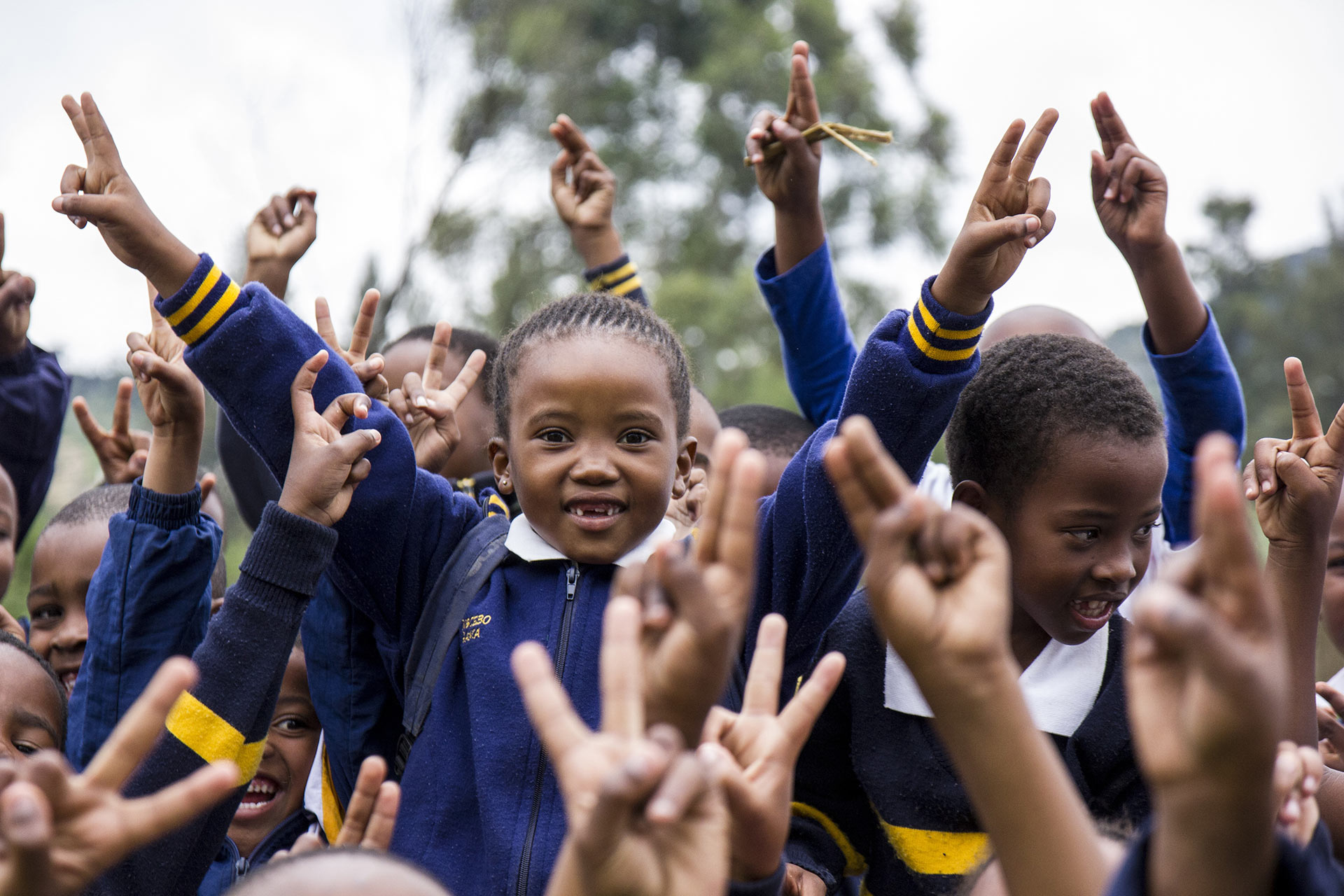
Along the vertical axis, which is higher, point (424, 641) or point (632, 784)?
point (424, 641)

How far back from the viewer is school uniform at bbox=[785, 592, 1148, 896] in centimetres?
205

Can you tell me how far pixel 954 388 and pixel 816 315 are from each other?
44.9 inches

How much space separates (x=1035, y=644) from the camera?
7.30 ft

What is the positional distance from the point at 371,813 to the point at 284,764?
1.41m

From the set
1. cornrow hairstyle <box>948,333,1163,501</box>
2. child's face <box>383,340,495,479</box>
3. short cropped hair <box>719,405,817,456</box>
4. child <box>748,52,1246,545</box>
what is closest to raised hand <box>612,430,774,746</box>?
cornrow hairstyle <box>948,333,1163,501</box>

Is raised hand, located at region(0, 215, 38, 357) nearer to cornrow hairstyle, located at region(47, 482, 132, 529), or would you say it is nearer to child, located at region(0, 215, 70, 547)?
child, located at region(0, 215, 70, 547)

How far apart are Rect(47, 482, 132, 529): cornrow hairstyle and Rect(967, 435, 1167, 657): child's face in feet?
6.72

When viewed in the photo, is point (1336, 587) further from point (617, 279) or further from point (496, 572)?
point (496, 572)

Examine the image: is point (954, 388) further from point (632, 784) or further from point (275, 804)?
point (275, 804)

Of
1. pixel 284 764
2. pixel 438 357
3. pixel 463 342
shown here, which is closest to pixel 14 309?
pixel 463 342

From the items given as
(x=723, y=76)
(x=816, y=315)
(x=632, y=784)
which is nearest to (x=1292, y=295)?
(x=723, y=76)

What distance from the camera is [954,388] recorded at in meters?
1.90

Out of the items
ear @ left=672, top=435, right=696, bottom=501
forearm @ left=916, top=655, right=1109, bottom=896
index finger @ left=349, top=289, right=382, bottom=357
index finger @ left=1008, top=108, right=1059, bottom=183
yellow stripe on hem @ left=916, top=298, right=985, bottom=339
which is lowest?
forearm @ left=916, top=655, right=1109, bottom=896

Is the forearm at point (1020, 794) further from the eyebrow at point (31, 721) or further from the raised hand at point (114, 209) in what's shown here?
the eyebrow at point (31, 721)
